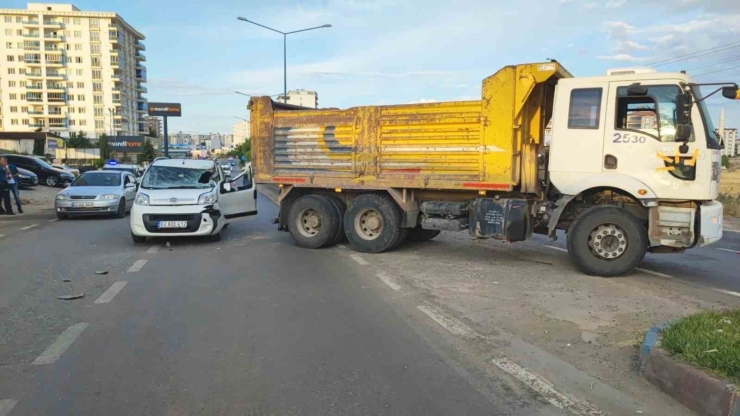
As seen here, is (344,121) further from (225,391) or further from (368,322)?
(225,391)

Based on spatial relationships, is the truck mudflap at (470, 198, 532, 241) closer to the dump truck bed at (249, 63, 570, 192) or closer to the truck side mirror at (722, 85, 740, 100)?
the dump truck bed at (249, 63, 570, 192)

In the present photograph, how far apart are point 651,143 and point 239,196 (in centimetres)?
815

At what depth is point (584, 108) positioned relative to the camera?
8.33m

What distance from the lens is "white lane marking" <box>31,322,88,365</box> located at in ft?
15.7

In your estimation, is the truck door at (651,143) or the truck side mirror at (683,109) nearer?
the truck side mirror at (683,109)

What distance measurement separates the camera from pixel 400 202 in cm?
991

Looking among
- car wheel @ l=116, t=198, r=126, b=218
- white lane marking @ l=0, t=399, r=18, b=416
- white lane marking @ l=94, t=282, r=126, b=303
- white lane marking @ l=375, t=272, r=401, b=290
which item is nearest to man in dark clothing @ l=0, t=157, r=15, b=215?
car wheel @ l=116, t=198, r=126, b=218

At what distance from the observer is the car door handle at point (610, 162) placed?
808 cm

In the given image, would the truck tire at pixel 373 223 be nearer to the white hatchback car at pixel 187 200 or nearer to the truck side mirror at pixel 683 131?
the white hatchback car at pixel 187 200

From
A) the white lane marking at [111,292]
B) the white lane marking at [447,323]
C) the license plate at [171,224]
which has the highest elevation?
the license plate at [171,224]

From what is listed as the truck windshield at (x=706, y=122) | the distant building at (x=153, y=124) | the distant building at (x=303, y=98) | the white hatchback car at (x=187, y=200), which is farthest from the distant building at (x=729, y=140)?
the distant building at (x=153, y=124)

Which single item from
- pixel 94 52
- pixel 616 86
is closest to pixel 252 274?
pixel 616 86

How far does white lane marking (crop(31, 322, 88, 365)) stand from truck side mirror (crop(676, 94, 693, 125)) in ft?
24.9

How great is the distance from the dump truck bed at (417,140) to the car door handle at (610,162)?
3.85 feet
